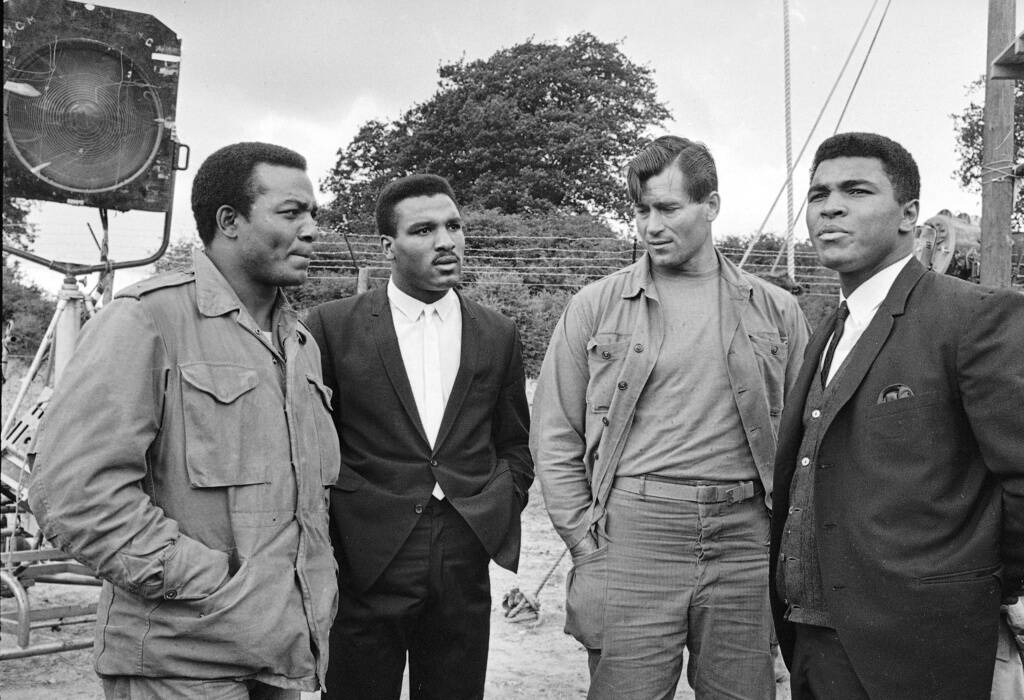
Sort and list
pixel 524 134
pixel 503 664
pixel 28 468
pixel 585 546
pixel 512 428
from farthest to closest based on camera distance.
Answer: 1. pixel 524 134
2. pixel 503 664
3. pixel 28 468
4. pixel 512 428
5. pixel 585 546

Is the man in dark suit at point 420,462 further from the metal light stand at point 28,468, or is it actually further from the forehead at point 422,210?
the metal light stand at point 28,468

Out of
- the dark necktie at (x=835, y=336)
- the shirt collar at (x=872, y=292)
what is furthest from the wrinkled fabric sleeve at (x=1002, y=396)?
the dark necktie at (x=835, y=336)

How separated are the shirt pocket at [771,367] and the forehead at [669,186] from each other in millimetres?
530

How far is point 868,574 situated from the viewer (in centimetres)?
223

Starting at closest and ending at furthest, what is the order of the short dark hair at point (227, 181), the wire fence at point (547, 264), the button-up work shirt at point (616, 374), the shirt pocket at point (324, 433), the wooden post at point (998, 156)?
the short dark hair at point (227, 181) → the shirt pocket at point (324, 433) → the button-up work shirt at point (616, 374) → the wooden post at point (998, 156) → the wire fence at point (547, 264)

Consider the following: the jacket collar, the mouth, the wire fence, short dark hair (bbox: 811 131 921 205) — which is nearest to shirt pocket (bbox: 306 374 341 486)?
the jacket collar

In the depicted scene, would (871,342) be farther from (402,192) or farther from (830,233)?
(402,192)

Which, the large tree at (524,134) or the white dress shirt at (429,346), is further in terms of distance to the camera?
the large tree at (524,134)

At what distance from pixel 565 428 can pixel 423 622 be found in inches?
32.7

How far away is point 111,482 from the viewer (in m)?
2.00

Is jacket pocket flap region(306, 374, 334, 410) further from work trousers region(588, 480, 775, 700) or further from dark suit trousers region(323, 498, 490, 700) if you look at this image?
work trousers region(588, 480, 775, 700)

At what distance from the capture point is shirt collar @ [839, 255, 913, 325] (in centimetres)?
248

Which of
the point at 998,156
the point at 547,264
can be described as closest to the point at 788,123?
the point at 998,156

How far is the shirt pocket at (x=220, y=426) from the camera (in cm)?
216
